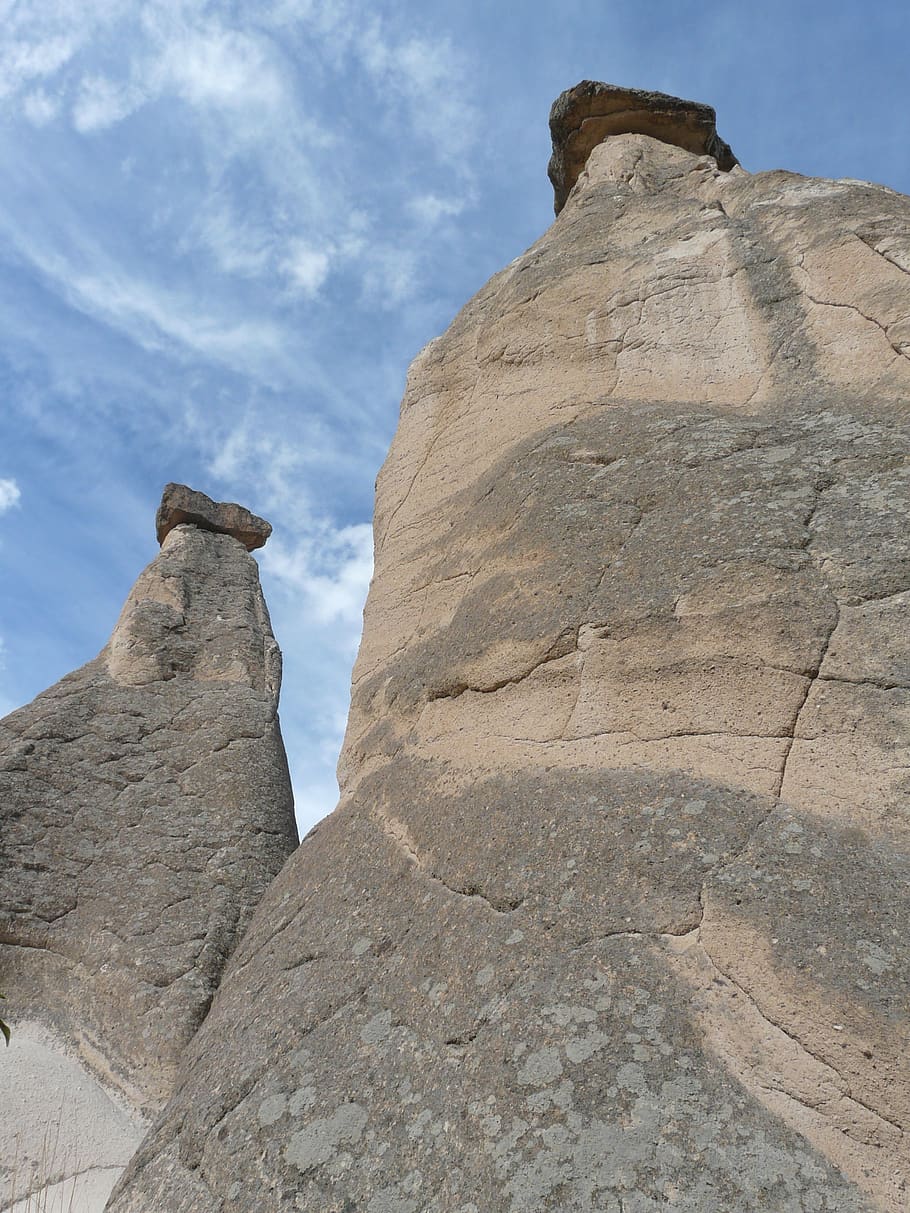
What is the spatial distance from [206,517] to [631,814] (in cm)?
574

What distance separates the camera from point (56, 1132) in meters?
3.96

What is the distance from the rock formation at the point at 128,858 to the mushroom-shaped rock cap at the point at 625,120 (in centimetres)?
472

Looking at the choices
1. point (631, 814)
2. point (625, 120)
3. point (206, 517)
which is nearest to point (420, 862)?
point (631, 814)

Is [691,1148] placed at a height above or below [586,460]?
below

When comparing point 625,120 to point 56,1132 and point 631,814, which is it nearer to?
point 631,814

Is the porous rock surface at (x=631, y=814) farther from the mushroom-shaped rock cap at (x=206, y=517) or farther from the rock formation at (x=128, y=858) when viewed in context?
the mushroom-shaped rock cap at (x=206, y=517)

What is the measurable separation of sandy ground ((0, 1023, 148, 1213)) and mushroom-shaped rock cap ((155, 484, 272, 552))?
14.7 feet

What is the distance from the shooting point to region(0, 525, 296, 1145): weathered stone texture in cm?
434

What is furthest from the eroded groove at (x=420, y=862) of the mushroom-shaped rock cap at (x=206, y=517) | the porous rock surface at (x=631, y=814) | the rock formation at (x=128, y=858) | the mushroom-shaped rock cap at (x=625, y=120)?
the mushroom-shaped rock cap at (x=625, y=120)

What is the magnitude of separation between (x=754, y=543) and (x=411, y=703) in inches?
61.5

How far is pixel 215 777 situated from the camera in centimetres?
551

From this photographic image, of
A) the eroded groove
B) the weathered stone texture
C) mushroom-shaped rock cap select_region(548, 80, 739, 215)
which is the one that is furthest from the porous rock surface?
mushroom-shaped rock cap select_region(548, 80, 739, 215)

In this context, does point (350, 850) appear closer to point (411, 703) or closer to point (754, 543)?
point (411, 703)

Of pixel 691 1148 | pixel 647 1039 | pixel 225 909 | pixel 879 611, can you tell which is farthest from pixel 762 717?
pixel 225 909
